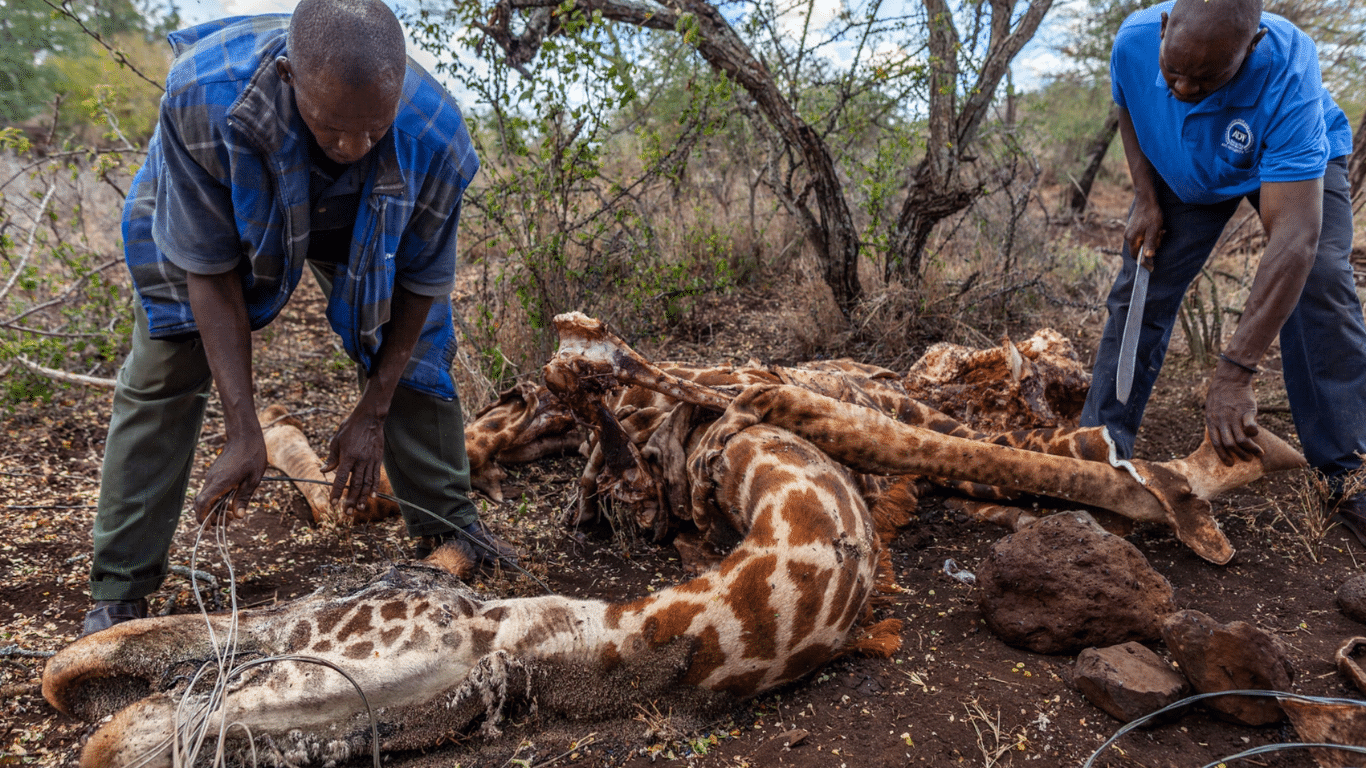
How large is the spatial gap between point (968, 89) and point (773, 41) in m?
1.11

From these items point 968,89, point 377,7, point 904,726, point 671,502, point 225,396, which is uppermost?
point 968,89

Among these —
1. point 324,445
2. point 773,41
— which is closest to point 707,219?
point 773,41

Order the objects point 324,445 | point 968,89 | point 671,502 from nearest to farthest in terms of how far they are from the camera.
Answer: point 671,502 → point 324,445 → point 968,89

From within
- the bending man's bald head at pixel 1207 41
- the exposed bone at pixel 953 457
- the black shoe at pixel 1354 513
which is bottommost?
the black shoe at pixel 1354 513

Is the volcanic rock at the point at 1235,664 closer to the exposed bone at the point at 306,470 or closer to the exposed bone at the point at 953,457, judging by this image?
the exposed bone at the point at 953,457

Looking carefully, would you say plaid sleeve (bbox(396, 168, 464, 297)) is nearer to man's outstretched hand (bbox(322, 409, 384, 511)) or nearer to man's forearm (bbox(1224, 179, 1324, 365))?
man's outstretched hand (bbox(322, 409, 384, 511))

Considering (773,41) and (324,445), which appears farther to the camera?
(773,41)

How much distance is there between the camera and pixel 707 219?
602 cm

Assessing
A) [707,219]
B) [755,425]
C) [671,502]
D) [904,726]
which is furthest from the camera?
[707,219]

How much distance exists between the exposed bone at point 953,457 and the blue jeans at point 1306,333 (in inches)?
13.3

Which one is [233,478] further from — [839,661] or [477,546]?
[839,661]

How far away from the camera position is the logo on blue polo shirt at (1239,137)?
261 cm

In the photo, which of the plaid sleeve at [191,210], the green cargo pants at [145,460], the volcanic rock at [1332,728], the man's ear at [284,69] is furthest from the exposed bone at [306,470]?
the volcanic rock at [1332,728]

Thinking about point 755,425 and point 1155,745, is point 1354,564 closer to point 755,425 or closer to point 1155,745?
point 1155,745
